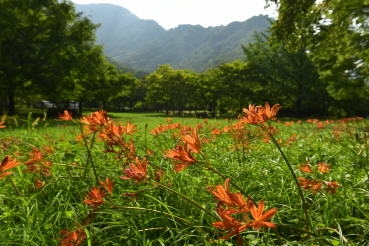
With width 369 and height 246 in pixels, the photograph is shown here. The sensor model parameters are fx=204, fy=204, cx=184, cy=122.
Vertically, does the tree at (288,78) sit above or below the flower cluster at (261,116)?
above

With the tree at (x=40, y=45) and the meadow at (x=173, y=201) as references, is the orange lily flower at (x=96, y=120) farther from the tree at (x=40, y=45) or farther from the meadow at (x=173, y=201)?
the tree at (x=40, y=45)

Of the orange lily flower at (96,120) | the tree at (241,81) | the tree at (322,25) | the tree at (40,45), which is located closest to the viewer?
the orange lily flower at (96,120)

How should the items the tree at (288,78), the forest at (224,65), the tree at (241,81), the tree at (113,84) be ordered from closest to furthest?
the forest at (224,65), the tree at (288,78), the tree at (241,81), the tree at (113,84)

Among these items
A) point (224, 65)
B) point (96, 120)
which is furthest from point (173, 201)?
point (224, 65)

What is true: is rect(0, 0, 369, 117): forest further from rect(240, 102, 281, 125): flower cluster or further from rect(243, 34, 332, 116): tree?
rect(240, 102, 281, 125): flower cluster

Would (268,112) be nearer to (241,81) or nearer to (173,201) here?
(173,201)

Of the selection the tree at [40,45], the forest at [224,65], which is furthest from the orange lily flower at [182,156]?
the tree at [40,45]

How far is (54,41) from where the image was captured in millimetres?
14422

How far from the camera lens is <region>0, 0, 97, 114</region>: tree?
1322 cm

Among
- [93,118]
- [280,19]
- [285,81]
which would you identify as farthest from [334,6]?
[285,81]

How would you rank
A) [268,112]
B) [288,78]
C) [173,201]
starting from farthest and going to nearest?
[288,78] → [173,201] → [268,112]

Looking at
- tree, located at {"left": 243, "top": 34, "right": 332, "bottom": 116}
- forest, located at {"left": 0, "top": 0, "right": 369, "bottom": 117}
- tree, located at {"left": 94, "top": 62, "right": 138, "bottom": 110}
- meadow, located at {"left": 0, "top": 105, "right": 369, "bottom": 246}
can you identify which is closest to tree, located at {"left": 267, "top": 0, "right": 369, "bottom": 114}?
forest, located at {"left": 0, "top": 0, "right": 369, "bottom": 117}

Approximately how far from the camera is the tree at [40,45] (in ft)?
43.4

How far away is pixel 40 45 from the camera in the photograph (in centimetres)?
1391
